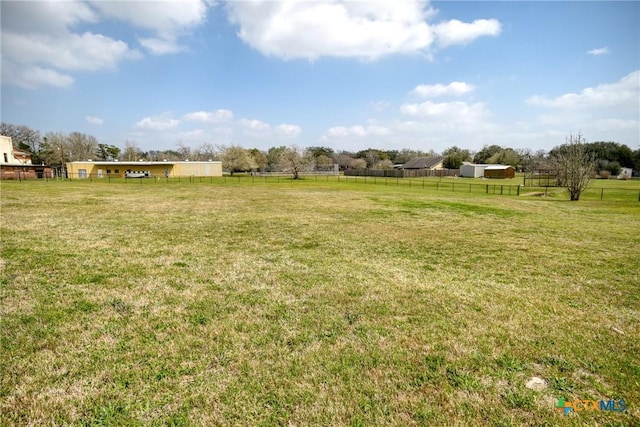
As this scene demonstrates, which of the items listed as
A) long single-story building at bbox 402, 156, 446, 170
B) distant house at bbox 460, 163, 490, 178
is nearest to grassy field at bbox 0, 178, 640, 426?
distant house at bbox 460, 163, 490, 178

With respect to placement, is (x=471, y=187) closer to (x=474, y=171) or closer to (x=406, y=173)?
(x=406, y=173)

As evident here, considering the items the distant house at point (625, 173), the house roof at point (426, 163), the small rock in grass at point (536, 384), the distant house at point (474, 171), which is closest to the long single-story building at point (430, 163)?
the house roof at point (426, 163)

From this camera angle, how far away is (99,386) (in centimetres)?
296

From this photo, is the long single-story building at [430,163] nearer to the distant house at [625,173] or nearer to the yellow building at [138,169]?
the distant house at [625,173]

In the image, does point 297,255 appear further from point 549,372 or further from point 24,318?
point 549,372

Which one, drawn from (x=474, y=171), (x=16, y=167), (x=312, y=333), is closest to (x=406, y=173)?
(x=474, y=171)

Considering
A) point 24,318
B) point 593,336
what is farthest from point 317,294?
point 24,318

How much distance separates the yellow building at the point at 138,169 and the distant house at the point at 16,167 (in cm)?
369

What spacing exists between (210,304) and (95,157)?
98.9m

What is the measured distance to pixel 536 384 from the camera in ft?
9.95

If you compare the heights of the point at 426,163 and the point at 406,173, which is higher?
the point at 426,163

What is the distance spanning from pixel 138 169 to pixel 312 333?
63.3 metres

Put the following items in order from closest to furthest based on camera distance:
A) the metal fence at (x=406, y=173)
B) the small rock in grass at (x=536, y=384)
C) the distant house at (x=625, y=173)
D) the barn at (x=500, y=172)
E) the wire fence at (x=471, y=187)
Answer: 1. the small rock in grass at (x=536, y=384)
2. the wire fence at (x=471, y=187)
3. the distant house at (x=625, y=173)
4. the barn at (x=500, y=172)
5. the metal fence at (x=406, y=173)

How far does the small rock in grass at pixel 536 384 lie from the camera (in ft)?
9.77
